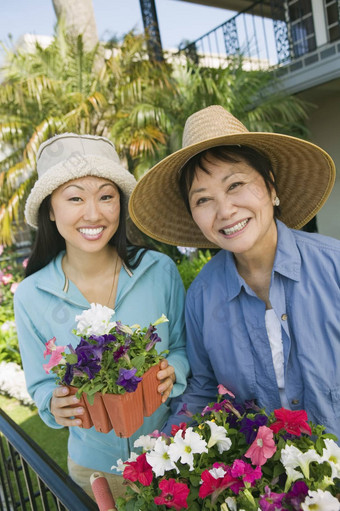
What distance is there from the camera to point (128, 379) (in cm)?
120

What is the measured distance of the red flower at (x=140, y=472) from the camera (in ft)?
3.63

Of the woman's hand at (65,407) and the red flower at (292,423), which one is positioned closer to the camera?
the red flower at (292,423)

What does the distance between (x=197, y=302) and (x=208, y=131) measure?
601 mm

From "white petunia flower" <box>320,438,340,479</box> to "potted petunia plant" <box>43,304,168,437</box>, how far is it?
1.59 ft

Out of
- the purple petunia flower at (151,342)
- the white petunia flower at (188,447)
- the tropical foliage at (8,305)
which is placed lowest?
the tropical foliage at (8,305)

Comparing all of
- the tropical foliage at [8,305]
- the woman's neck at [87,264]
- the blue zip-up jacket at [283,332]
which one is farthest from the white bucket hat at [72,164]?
the tropical foliage at [8,305]

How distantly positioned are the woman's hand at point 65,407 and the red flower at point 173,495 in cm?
41

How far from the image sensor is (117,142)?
6754mm

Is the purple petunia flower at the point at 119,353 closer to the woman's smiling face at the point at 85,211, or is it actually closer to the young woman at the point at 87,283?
the young woman at the point at 87,283

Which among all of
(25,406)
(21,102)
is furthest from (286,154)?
(21,102)

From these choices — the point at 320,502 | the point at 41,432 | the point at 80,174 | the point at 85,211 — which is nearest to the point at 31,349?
the point at 85,211

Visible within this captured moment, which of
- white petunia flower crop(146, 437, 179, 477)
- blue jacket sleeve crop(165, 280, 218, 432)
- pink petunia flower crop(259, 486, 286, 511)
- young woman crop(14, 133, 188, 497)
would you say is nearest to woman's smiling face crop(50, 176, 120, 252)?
young woman crop(14, 133, 188, 497)

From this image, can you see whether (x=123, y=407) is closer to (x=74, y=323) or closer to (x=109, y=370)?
(x=109, y=370)

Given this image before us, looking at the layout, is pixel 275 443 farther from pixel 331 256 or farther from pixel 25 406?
pixel 25 406
